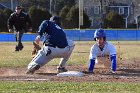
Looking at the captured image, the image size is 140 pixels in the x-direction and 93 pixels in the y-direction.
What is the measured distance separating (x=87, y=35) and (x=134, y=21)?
30.9 meters

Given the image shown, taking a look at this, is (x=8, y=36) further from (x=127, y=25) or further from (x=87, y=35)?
(x=127, y=25)

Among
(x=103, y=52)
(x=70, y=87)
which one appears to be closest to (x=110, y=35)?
(x=103, y=52)

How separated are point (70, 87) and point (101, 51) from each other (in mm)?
3601

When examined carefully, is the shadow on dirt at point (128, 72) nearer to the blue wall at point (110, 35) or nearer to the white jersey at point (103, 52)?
the white jersey at point (103, 52)

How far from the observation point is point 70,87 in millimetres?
8789

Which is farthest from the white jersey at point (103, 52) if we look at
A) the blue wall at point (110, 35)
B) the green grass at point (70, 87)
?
the blue wall at point (110, 35)

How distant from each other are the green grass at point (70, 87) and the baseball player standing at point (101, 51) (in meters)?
2.48

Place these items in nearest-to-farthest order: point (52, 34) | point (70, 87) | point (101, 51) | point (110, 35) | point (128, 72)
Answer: point (70, 87) < point (52, 34) < point (101, 51) < point (128, 72) < point (110, 35)

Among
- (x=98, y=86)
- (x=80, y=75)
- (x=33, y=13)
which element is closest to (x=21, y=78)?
(x=80, y=75)

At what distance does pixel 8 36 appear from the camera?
160ft

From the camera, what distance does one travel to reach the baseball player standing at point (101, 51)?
11898 millimetres

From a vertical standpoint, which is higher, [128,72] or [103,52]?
[103,52]

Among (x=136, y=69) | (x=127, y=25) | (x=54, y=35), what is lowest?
(x=127, y=25)

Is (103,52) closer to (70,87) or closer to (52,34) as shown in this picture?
(52,34)
